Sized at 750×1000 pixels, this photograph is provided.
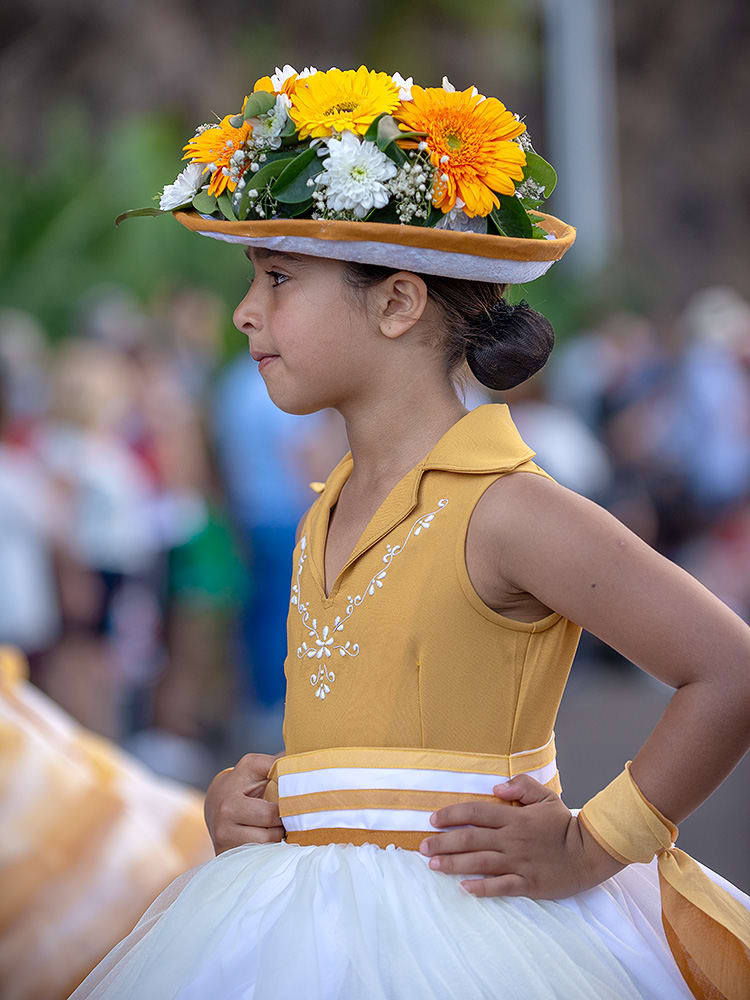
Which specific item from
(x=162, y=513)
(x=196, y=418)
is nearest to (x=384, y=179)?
(x=162, y=513)

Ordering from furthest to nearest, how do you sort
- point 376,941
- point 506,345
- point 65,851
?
1. point 65,851
2. point 506,345
3. point 376,941

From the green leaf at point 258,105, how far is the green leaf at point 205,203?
0.13 meters

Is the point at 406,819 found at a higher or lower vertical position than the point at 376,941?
higher

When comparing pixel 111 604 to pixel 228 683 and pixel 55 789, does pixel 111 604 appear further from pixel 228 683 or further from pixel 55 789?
pixel 55 789

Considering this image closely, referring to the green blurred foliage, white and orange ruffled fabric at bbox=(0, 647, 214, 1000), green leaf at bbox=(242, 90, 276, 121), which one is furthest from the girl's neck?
the green blurred foliage

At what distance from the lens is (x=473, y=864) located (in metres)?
1.72

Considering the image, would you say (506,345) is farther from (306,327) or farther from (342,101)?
(342,101)

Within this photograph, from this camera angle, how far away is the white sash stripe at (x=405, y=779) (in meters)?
1.78

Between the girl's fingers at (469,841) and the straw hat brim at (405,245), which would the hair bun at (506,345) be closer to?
the straw hat brim at (405,245)

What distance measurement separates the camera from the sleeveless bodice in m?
1.78

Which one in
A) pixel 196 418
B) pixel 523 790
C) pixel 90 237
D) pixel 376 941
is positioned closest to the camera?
pixel 376 941

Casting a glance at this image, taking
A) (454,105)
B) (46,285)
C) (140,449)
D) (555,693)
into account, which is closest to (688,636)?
(555,693)

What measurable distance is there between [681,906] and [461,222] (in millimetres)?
1055

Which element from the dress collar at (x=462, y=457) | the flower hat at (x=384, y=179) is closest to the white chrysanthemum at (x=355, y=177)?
the flower hat at (x=384, y=179)
